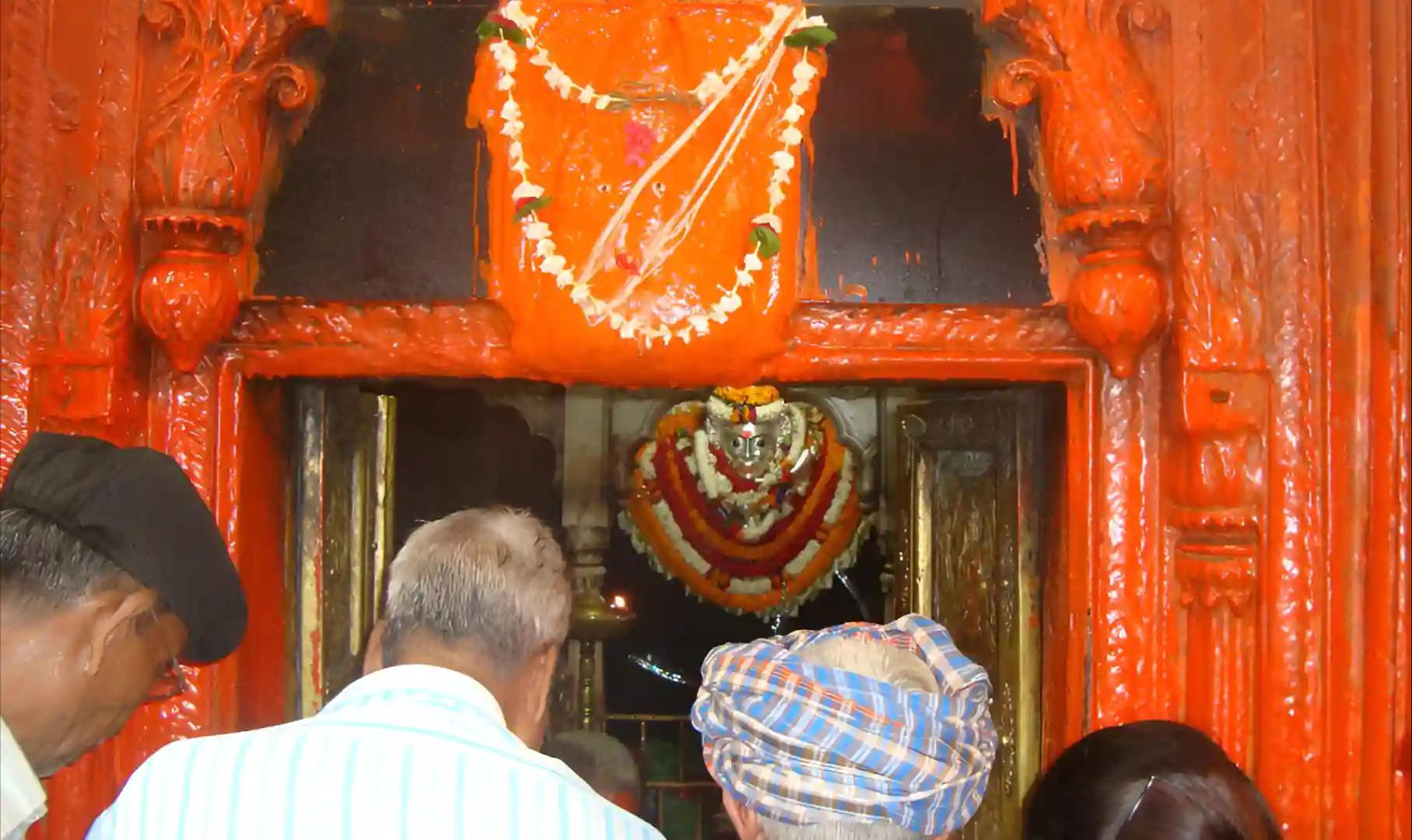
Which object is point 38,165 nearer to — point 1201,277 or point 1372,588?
point 1201,277

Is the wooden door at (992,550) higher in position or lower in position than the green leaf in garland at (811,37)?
lower

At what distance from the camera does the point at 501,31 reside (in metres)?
2.35

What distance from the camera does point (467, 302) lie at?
7.97 ft

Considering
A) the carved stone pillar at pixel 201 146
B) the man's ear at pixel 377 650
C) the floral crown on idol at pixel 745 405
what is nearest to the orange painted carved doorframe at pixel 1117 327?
the carved stone pillar at pixel 201 146

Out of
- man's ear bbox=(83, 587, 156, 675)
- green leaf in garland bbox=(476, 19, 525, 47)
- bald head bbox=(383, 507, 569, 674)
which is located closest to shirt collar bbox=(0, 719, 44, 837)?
man's ear bbox=(83, 587, 156, 675)

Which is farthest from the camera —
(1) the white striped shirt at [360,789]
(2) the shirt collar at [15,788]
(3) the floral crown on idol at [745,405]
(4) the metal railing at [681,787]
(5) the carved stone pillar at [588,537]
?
(3) the floral crown on idol at [745,405]

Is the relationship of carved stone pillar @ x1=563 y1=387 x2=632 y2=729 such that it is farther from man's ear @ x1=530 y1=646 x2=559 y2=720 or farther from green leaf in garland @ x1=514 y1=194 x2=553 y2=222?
man's ear @ x1=530 y1=646 x2=559 y2=720

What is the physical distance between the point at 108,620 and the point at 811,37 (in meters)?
1.70

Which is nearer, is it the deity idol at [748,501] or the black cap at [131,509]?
the black cap at [131,509]

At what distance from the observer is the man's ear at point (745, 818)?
4.48 feet

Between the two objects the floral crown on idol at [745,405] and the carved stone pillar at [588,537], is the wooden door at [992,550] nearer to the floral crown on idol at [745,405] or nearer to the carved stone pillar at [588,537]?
the carved stone pillar at [588,537]

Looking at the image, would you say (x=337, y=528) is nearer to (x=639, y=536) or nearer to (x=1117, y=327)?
(x=1117, y=327)

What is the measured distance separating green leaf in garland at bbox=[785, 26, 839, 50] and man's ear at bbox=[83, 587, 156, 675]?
64.4 inches

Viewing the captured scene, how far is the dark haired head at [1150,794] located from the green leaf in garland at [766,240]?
3.88 ft
